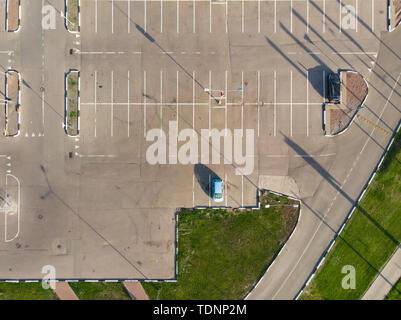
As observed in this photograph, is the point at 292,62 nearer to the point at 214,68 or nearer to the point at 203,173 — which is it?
the point at 214,68

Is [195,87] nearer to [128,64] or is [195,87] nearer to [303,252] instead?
[128,64]

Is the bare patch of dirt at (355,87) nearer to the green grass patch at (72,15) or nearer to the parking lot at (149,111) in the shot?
the parking lot at (149,111)

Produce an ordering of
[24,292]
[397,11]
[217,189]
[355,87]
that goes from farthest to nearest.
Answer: [397,11], [355,87], [24,292], [217,189]

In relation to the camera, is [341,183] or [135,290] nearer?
[135,290]

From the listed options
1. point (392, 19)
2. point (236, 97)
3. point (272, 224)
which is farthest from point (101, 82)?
point (392, 19)

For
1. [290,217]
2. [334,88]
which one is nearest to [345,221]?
[290,217]
